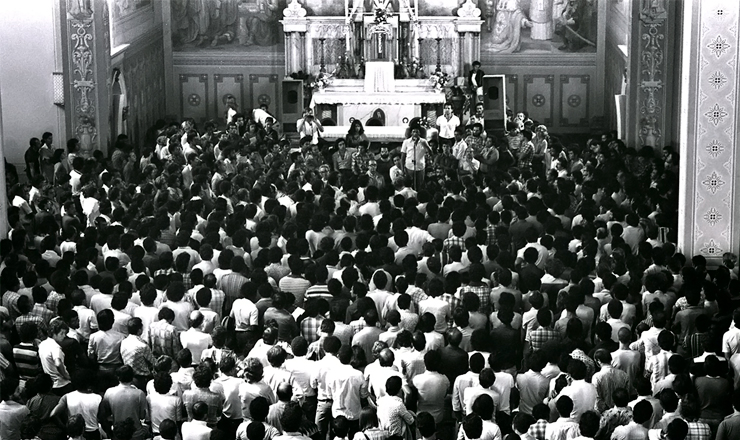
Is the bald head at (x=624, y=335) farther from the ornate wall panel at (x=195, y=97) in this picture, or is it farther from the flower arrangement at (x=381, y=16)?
the ornate wall panel at (x=195, y=97)

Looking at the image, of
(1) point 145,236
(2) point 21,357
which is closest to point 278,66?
(1) point 145,236

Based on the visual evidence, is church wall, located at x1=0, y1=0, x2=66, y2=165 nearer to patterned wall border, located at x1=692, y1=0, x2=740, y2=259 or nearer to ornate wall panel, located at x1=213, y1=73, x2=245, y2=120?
ornate wall panel, located at x1=213, y1=73, x2=245, y2=120

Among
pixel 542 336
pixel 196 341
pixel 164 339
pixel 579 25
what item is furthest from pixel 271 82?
pixel 542 336

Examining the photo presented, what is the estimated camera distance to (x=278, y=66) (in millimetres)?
28344

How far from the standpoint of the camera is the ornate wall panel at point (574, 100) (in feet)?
91.8

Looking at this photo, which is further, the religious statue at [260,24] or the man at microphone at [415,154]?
the religious statue at [260,24]

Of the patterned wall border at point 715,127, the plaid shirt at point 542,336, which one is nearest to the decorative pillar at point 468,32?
the patterned wall border at point 715,127

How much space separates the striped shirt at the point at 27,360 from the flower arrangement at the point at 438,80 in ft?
51.3

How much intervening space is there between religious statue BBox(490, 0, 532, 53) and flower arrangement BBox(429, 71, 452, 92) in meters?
1.95

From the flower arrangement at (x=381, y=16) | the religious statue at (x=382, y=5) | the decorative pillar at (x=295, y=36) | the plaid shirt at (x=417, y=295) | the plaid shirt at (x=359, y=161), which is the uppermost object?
the religious statue at (x=382, y=5)

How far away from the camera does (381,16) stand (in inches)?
1068

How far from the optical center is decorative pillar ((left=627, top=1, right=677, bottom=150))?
21312 mm

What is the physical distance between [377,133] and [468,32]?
4.95 metres

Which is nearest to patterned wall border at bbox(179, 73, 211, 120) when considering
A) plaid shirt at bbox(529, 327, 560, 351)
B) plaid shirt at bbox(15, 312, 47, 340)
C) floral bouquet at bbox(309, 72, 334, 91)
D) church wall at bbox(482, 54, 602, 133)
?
floral bouquet at bbox(309, 72, 334, 91)
